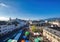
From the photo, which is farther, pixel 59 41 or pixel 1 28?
pixel 1 28

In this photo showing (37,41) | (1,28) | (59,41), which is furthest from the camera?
(1,28)

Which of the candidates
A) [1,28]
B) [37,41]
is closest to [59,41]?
[37,41]

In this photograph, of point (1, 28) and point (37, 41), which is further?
point (1, 28)

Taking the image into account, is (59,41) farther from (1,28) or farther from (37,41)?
(1,28)

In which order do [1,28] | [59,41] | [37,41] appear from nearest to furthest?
1. [59,41]
2. [37,41]
3. [1,28]
